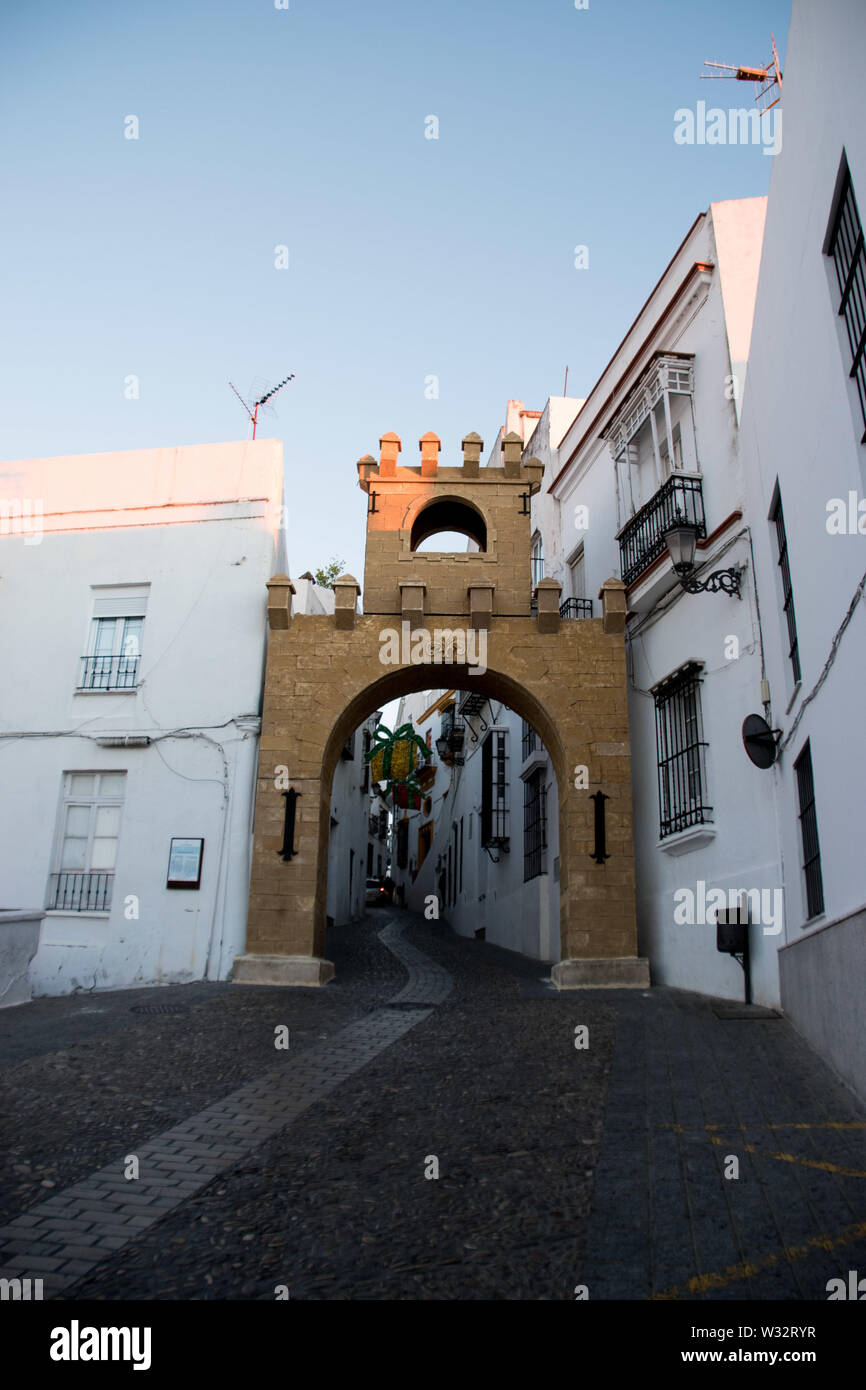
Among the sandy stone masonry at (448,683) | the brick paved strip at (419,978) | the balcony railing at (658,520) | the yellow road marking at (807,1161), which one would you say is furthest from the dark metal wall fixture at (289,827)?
the yellow road marking at (807,1161)

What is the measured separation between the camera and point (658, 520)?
1180 cm

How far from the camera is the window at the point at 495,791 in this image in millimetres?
20547

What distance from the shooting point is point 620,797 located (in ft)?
39.7

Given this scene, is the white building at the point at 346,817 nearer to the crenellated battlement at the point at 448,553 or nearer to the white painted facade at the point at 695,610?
the crenellated battlement at the point at 448,553

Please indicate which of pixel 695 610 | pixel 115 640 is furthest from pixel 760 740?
pixel 115 640

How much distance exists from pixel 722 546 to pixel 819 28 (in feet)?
17.5

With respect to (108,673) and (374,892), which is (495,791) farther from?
(374,892)

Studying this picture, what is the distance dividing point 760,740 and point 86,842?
8733mm

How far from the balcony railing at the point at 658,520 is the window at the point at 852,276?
5.13 m

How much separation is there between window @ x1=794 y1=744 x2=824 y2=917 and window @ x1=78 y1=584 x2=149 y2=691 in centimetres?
888

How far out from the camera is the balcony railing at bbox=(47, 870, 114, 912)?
12.0m

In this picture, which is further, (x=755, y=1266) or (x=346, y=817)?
(x=346, y=817)

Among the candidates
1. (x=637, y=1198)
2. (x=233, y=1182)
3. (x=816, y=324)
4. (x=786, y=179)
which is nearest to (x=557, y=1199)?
(x=637, y=1198)

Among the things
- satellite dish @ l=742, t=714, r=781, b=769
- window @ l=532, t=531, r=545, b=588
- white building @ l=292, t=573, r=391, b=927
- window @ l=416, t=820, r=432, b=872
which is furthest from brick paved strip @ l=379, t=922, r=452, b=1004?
window @ l=416, t=820, r=432, b=872
